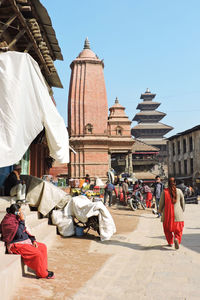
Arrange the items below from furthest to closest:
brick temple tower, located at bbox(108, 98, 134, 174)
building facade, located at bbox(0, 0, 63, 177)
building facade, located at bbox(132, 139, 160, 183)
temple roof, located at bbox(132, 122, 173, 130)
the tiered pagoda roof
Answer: the tiered pagoda roof, temple roof, located at bbox(132, 122, 173, 130), building facade, located at bbox(132, 139, 160, 183), brick temple tower, located at bbox(108, 98, 134, 174), building facade, located at bbox(0, 0, 63, 177)

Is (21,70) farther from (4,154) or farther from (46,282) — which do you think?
(46,282)

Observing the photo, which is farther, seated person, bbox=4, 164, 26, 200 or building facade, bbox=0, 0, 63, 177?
building facade, bbox=0, 0, 63, 177

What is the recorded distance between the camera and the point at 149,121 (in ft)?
194

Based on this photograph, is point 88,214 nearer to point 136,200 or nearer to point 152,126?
point 136,200

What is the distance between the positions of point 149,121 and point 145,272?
55916 mm

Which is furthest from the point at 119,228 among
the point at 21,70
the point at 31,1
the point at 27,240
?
the point at 31,1

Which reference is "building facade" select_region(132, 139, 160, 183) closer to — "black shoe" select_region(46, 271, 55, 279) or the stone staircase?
the stone staircase

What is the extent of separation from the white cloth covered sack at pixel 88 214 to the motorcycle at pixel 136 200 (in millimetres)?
7079

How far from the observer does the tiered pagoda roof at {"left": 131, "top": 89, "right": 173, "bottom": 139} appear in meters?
55.6

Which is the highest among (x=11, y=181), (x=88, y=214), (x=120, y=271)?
(x=11, y=181)

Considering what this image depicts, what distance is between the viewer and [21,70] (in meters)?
5.12

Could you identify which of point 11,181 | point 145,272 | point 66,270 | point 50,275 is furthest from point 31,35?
point 145,272

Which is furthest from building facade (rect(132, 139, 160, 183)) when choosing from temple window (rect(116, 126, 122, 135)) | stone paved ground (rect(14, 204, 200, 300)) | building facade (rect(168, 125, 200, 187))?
stone paved ground (rect(14, 204, 200, 300))

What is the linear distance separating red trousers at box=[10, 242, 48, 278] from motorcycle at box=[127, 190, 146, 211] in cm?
1002
